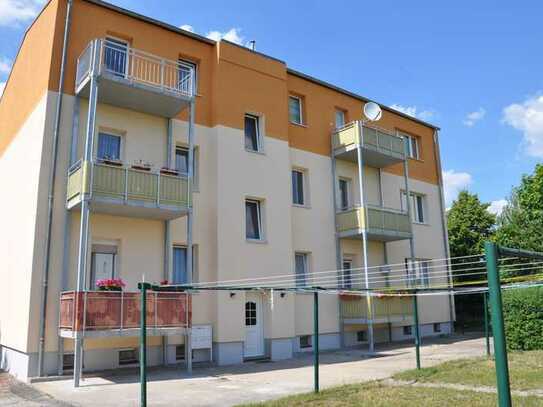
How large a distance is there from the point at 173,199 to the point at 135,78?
11.0 ft

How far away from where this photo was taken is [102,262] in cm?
1362

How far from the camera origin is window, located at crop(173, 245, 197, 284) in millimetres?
14911

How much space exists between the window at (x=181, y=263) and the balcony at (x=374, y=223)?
6.09m

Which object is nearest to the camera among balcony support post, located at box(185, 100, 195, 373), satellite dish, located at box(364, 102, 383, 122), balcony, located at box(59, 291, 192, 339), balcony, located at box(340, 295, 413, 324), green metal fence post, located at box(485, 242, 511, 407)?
green metal fence post, located at box(485, 242, 511, 407)

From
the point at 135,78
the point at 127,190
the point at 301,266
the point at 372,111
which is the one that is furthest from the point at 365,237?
the point at 135,78

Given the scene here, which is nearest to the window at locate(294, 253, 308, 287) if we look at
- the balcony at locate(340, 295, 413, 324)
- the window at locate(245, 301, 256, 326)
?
the balcony at locate(340, 295, 413, 324)

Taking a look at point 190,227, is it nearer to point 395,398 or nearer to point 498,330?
point 395,398

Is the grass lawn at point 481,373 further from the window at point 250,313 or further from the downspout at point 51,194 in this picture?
the downspout at point 51,194

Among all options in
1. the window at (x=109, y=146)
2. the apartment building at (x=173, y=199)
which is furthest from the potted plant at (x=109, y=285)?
the window at (x=109, y=146)

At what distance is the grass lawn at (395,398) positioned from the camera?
26.1 feet

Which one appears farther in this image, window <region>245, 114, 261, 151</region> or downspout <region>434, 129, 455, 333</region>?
downspout <region>434, 129, 455, 333</region>

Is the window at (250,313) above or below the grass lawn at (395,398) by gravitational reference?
above

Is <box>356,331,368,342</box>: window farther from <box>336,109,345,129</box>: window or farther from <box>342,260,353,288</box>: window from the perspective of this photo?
<box>336,109,345,129</box>: window

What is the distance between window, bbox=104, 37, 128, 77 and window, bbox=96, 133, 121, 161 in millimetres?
1714
